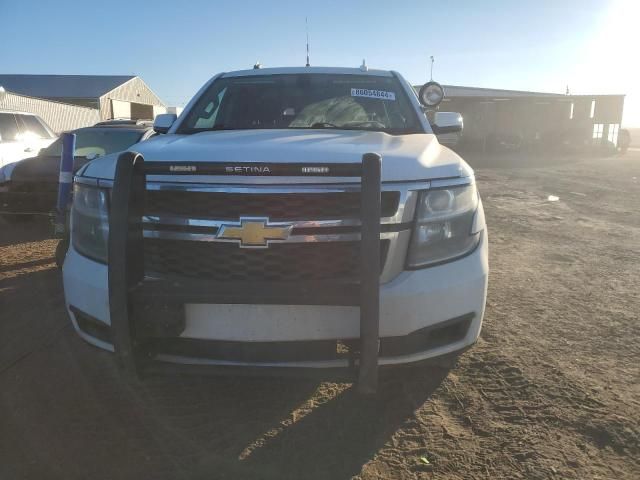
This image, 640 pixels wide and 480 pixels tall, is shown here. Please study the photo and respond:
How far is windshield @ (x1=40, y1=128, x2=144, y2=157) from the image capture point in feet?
24.1

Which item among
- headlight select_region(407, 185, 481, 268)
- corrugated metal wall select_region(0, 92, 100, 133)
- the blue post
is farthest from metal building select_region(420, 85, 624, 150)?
headlight select_region(407, 185, 481, 268)

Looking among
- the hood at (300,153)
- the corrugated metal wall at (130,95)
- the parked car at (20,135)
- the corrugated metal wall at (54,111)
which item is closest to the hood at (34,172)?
the parked car at (20,135)

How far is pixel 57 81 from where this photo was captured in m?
41.7

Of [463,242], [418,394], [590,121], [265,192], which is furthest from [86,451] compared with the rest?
[590,121]

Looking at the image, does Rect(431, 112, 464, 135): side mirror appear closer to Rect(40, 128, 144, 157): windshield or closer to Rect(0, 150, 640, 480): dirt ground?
Rect(0, 150, 640, 480): dirt ground

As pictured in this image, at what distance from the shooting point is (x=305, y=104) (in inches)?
→ 144

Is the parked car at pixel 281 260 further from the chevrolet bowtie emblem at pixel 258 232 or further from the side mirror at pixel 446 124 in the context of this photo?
the side mirror at pixel 446 124

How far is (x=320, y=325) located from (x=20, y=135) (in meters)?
A: 9.90

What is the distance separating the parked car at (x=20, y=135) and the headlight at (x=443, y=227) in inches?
359

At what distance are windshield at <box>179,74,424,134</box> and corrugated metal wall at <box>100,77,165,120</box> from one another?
3618 centimetres

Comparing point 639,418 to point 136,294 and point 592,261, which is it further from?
point 592,261

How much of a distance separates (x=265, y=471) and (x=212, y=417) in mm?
533

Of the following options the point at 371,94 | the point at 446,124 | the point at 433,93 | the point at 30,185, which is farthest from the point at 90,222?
the point at 30,185

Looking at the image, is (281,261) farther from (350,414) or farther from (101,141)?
(101,141)
